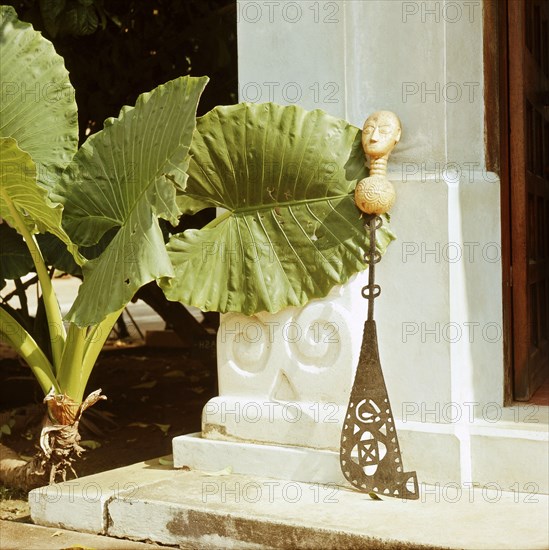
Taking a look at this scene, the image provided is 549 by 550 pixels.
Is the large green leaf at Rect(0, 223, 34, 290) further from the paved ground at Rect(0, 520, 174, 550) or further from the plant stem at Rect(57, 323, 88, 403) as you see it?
the paved ground at Rect(0, 520, 174, 550)

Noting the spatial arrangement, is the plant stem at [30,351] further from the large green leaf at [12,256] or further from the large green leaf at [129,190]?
the large green leaf at [12,256]

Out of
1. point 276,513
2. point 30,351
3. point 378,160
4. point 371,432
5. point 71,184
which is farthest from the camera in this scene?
point 30,351

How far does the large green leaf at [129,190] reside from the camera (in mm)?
3438

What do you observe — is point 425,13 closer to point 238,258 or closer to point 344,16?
point 344,16

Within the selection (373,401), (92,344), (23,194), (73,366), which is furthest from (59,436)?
(373,401)

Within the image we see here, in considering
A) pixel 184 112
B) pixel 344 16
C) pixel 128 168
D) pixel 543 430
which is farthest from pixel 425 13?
pixel 543 430

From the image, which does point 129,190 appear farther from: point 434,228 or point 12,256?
point 12,256

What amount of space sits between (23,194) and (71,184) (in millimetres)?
316

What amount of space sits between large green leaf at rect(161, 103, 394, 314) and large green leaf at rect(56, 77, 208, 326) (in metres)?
0.25

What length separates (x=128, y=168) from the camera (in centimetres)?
386

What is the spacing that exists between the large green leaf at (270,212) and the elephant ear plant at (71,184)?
233 mm

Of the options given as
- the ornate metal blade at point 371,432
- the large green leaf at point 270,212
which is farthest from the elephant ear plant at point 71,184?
the ornate metal blade at point 371,432

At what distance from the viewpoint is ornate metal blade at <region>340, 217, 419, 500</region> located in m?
3.49

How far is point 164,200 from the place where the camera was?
344cm
